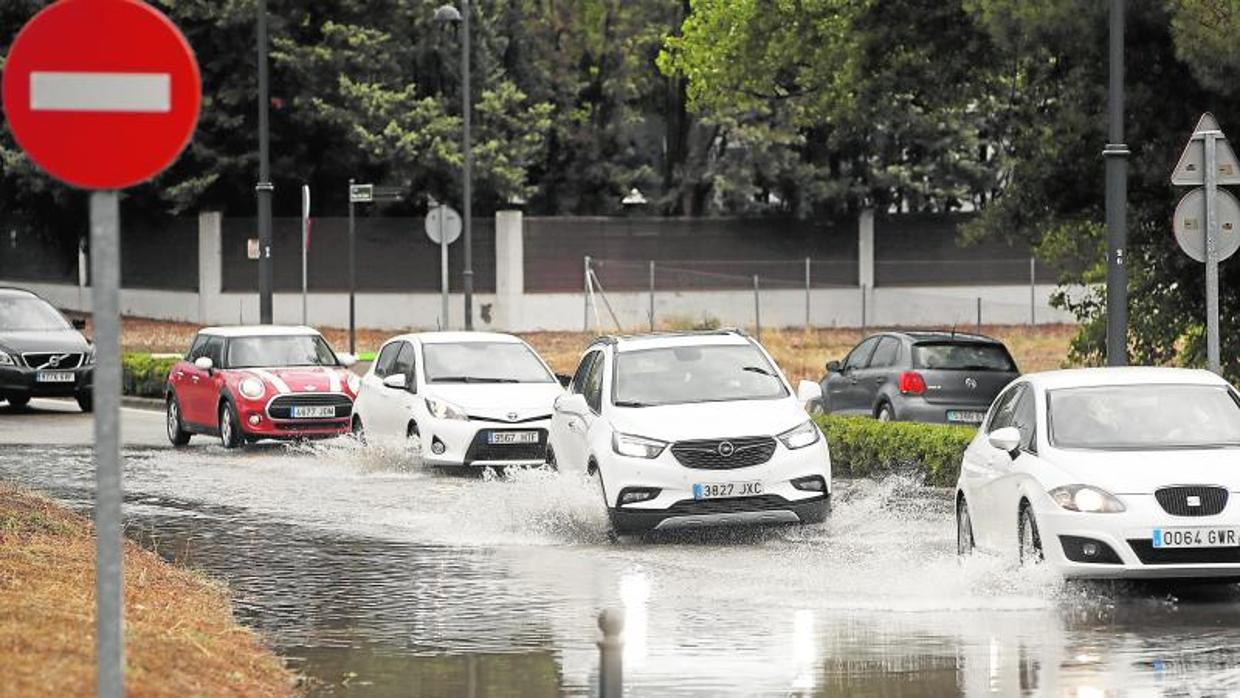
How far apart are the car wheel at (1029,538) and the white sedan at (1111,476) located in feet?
0.03

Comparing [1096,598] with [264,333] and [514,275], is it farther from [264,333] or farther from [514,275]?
[514,275]

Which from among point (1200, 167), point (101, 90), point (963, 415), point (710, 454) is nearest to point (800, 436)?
point (710, 454)

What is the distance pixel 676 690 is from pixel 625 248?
1790 inches

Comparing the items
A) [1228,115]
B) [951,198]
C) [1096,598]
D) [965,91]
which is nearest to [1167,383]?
[1096,598]

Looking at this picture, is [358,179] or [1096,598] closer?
[1096,598]

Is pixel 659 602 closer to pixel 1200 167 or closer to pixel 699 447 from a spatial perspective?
pixel 699 447

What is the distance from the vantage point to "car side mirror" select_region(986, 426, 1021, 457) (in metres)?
14.9

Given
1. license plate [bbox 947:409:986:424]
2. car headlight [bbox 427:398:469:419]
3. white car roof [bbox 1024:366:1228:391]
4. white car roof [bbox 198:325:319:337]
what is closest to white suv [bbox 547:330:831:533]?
white car roof [bbox 1024:366:1228:391]

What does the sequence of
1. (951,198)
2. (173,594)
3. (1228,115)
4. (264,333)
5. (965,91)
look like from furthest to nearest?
1. (951,198)
2. (965,91)
3. (264,333)
4. (1228,115)
5. (173,594)

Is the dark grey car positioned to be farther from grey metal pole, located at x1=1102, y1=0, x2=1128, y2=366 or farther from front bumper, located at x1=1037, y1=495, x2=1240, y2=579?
front bumper, located at x1=1037, y1=495, x2=1240, y2=579

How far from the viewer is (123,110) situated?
7.31 m

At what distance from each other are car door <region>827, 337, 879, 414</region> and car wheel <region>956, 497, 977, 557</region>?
1332 centimetres

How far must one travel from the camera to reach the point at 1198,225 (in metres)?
18.2

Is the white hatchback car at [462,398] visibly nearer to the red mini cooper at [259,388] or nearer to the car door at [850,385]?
the red mini cooper at [259,388]
